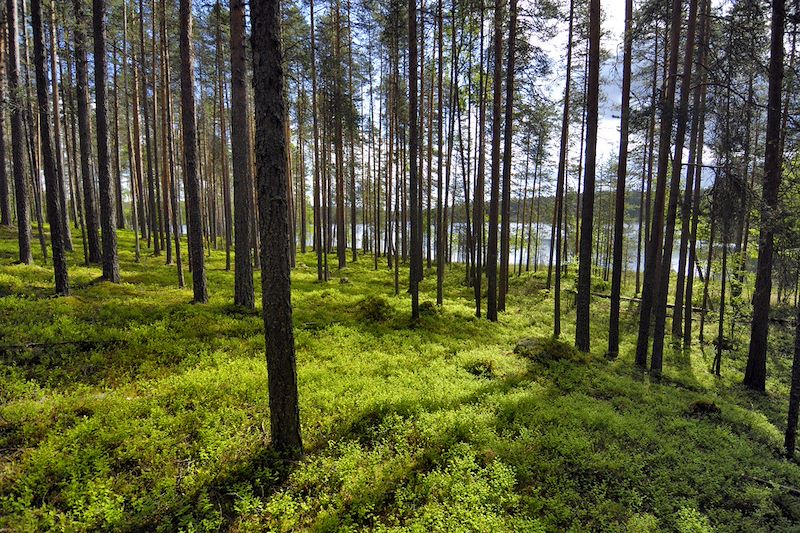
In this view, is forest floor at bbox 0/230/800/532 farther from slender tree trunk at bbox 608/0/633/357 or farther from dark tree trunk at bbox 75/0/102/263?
dark tree trunk at bbox 75/0/102/263

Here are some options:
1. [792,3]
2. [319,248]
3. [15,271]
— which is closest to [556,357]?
[792,3]

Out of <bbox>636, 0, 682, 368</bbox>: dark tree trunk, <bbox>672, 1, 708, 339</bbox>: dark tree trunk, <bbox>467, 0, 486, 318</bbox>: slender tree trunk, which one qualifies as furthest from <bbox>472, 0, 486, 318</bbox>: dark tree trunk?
<bbox>672, 1, 708, 339</bbox>: dark tree trunk

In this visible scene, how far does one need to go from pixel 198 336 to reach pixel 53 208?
4611 millimetres

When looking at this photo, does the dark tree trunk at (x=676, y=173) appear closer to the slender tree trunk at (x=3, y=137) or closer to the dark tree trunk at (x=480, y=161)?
the dark tree trunk at (x=480, y=161)

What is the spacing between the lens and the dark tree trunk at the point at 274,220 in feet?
13.3

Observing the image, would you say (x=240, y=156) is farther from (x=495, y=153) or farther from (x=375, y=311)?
(x=495, y=153)

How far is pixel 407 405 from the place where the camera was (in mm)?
6129

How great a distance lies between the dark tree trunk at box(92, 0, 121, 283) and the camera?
35.4 feet

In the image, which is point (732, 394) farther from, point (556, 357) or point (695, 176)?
point (695, 176)

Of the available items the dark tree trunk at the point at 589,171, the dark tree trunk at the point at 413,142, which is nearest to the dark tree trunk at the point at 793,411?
the dark tree trunk at the point at 589,171

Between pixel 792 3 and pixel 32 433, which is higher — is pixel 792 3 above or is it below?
above

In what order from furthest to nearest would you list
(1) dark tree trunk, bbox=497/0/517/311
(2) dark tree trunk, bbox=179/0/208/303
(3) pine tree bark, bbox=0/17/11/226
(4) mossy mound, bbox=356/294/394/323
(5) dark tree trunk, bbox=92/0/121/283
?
(3) pine tree bark, bbox=0/17/11/226
(4) mossy mound, bbox=356/294/394/323
(1) dark tree trunk, bbox=497/0/517/311
(5) dark tree trunk, bbox=92/0/121/283
(2) dark tree trunk, bbox=179/0/208/303

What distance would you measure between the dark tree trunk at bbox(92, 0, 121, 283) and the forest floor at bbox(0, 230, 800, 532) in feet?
6.46

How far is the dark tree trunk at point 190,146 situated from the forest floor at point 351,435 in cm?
115
